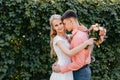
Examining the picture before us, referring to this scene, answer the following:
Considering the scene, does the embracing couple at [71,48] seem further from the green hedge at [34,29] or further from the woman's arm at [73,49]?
the green hedge at [34,29]

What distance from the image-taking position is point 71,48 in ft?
15.8

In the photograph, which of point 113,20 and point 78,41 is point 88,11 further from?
point 78,41

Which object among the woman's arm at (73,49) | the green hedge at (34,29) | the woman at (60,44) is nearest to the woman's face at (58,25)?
the woman at (60,44)

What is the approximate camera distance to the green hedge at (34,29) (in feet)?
20.8

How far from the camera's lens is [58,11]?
21.6 ft

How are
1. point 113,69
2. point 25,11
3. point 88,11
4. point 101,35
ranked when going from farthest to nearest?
point 113,69 → point 88,11 → point 25,11 → point 101,35

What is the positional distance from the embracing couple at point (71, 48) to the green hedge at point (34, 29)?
147 centimetres

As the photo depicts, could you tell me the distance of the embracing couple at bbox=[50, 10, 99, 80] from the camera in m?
4.69

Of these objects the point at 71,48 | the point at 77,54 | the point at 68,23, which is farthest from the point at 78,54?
the point at 68,23

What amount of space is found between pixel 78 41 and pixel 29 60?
2094 mm

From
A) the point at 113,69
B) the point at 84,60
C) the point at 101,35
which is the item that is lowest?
the point at 113,69

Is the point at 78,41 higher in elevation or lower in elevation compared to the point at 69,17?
lower

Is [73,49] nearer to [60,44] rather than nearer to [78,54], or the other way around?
[78,54]

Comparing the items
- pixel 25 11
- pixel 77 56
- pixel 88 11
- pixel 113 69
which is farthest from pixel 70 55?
pixel 113 69
